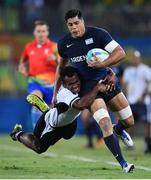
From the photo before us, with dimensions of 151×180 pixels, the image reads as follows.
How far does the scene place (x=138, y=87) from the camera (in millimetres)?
20781

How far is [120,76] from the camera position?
21312 mm

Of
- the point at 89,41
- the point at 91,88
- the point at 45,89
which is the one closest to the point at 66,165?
the point at 91,88

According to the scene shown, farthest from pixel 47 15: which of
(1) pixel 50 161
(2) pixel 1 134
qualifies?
(1) pixel 50 161

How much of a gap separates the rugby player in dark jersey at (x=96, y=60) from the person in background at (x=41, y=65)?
159 inches

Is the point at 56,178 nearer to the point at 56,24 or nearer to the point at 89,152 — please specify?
the point at 89,152

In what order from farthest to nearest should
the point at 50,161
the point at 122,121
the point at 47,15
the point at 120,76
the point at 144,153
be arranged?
the point at 47,15 < the point at 120,76 < the point at 144,153 < the point at 50,161 < the point at 122,121

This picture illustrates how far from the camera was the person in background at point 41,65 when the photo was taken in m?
17.8

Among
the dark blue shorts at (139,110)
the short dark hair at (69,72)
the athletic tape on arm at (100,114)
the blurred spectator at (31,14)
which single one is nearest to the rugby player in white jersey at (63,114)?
the short dark hair at (69,72)

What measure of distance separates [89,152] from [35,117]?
6.89 feet

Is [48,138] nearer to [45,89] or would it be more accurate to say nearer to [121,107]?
[121,107]

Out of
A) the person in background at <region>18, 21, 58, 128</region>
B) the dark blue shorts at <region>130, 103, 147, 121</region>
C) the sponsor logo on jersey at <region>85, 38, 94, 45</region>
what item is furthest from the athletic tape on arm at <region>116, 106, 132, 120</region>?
the dark blue shorts at <region>130, 103, 147, 121</region>

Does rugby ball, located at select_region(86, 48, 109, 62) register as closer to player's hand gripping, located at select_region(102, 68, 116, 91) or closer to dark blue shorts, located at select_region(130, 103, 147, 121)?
player's hand gripping, located at select_region(102, 68, 116, 91)

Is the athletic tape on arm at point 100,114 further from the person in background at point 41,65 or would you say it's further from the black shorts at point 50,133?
the person in background at point 41,65

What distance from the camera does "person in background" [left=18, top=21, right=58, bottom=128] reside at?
17.8 metres
